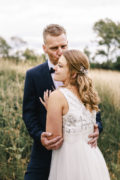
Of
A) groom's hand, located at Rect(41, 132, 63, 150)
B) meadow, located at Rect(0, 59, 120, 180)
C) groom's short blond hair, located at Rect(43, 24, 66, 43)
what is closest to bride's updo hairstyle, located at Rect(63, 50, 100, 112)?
groom's hand, located at Rect(41, 132, 63, 150)

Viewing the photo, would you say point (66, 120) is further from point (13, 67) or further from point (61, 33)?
point (13, 67)

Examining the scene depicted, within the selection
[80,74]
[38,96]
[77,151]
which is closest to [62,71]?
[80,74]

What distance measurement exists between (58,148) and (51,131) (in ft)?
0.60

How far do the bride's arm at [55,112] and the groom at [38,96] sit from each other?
40 centimetres

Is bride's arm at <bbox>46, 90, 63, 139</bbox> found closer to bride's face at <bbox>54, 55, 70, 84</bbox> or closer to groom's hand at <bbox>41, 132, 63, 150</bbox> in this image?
groom's hand at <bbox>41, 132, 63, 150</bbox>

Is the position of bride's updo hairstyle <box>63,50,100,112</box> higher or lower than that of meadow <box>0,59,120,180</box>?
higher

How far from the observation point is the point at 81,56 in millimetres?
2178

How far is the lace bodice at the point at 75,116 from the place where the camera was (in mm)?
2100

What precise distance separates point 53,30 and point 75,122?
1.11 m

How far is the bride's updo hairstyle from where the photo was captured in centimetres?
215

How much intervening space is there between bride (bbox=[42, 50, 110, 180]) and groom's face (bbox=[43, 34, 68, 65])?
0.49 meters

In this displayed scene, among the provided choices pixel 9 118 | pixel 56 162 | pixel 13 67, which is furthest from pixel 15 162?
pixel 13 67

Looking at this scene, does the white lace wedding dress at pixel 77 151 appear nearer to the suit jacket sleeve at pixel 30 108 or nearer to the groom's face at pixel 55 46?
the suit jacket sleeve at pixel 30 108

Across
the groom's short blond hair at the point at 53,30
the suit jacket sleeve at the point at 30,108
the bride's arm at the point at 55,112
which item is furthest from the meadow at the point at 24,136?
the groom's short blond hair at the point at 53,30
